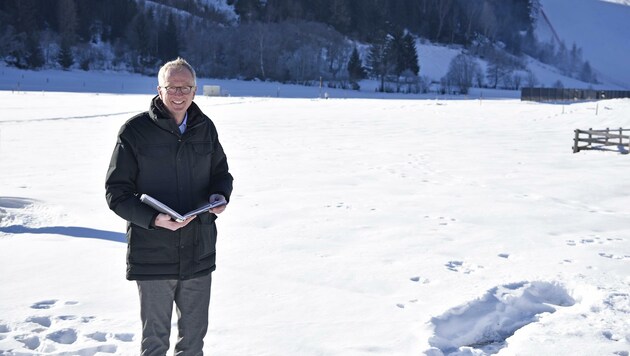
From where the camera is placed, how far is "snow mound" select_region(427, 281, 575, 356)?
4.96 meters

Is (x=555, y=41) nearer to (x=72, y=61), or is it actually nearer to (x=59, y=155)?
(x=72, y=61)

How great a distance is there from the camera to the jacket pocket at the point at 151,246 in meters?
3.63

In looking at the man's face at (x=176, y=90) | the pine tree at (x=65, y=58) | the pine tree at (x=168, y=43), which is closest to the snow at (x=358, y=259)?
the man's face at (x=176, y=90)

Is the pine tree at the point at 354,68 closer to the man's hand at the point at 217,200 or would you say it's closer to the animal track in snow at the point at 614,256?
the animal track in snow at the point at 614,256

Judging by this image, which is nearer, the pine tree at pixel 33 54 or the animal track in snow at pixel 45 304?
the animal track in snow at pixel 45 304

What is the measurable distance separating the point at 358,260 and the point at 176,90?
4.18 metres

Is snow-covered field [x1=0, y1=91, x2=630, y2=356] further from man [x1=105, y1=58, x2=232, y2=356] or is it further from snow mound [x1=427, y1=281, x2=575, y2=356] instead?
man [x1=105, y1=58, x2=232, y2=356]

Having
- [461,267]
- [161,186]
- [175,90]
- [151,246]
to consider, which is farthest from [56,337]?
[461,267]

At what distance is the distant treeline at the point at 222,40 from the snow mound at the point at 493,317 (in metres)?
82.4

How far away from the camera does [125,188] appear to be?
354cm

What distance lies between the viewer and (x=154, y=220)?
11.4ft

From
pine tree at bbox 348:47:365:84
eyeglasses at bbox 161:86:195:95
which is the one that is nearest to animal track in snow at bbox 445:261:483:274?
eyeglasses at bbox 161:86:195:95

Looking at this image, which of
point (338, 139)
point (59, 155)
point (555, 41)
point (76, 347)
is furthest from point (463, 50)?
point (76, 347)

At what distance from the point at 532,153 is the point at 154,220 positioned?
17780 millimetres
